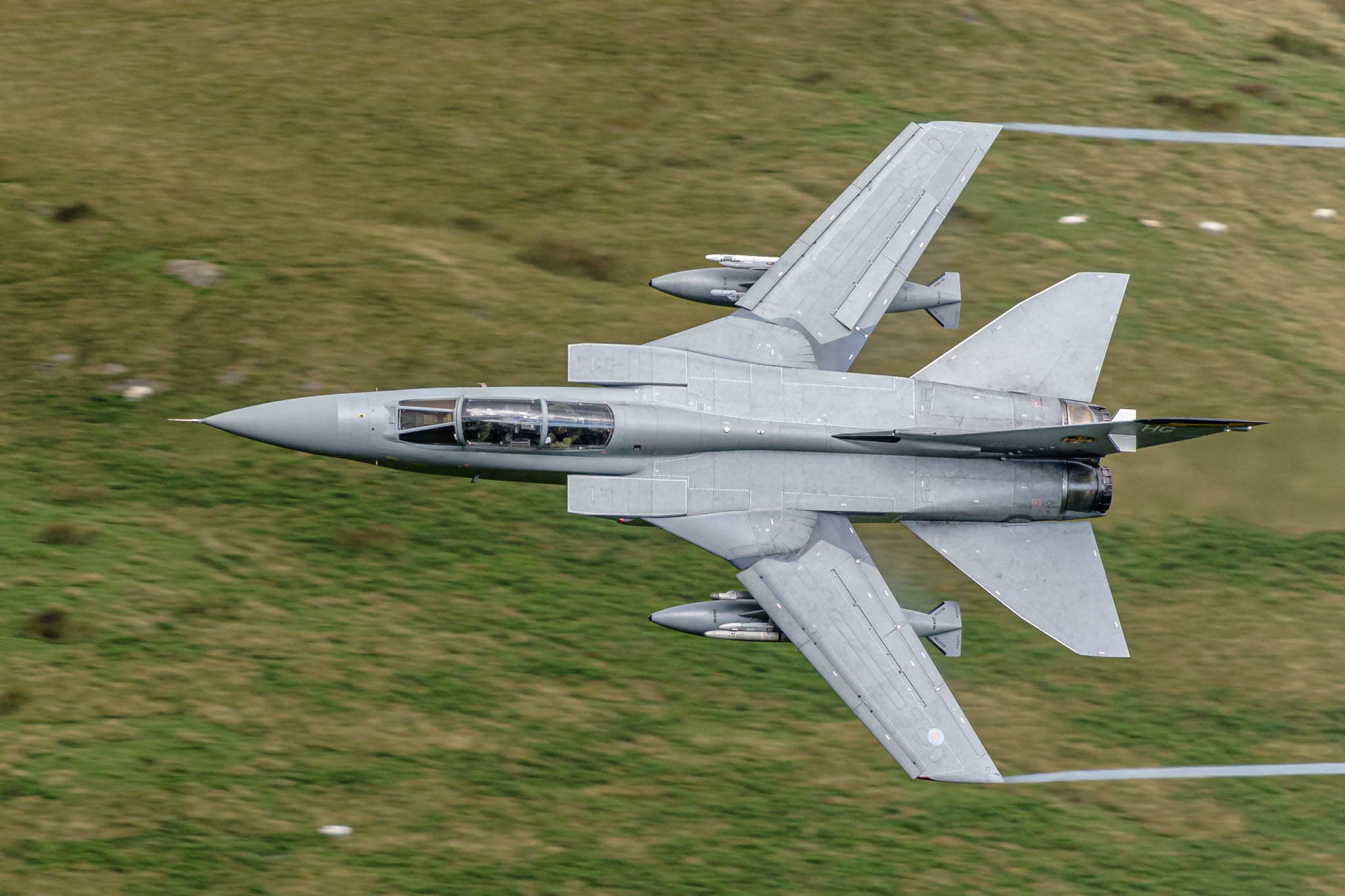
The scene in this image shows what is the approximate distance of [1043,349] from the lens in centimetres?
2341

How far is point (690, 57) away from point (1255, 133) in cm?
1272

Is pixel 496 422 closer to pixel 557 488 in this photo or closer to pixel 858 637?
pixel 557 488

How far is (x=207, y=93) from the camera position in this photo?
3123 cm

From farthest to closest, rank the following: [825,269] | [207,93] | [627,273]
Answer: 1. [207,93]
2. [627,273]
3. [825,269]

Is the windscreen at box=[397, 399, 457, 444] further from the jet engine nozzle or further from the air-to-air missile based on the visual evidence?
the jet engine nozzle

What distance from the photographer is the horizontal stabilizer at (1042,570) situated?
22.8m

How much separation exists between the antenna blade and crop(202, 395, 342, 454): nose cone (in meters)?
17.2

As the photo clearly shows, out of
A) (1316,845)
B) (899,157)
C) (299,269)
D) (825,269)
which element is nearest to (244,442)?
(299,269)

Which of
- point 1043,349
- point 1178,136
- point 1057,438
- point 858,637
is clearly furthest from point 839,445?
point 1178,136

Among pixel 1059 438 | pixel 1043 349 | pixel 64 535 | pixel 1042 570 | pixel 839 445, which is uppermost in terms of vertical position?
pixel 1043 349

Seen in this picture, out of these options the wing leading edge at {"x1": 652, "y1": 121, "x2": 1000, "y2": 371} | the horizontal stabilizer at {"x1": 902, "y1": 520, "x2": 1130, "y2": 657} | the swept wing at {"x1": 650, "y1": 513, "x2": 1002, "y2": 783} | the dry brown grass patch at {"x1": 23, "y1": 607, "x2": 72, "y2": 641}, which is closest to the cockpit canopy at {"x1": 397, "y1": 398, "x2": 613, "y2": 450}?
the swept wing at {"x1": 650, "y1": 513, "x2": 1002, "y2": 783}

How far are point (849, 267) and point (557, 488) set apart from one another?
6.92 m

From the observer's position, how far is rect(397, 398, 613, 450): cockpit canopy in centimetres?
2120

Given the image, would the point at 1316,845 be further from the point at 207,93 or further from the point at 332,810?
the point at 207,93
